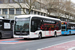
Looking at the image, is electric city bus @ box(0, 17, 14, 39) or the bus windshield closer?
the bus windshield

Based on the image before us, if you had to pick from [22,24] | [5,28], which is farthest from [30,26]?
[5,28]

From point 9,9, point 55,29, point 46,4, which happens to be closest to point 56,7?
point 46,4

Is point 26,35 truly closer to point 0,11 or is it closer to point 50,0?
point 50,0

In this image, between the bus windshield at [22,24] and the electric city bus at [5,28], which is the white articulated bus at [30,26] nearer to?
the bus windshield at [22,24]

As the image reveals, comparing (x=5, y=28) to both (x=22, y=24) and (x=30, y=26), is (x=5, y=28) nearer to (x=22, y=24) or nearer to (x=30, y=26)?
(x=22, y=24)

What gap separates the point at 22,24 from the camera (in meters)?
20.1

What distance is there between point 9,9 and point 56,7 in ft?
43.2

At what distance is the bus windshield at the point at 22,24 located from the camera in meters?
19.9

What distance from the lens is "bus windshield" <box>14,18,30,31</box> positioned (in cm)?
1989

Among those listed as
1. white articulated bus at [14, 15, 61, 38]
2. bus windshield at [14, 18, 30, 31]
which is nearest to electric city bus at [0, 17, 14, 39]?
white articulated bus at [14, 15, 61, 38]

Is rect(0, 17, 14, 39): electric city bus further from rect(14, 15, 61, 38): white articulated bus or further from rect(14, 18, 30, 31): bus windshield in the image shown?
rect(14, 18, 30, 31): bus windshield

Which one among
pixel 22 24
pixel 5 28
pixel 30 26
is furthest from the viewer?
pixel 5 28

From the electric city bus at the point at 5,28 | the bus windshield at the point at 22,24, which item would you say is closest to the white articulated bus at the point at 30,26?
the bus windshield at the point at 22,24

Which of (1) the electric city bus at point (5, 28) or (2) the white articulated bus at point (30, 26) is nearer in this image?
(2) the white articulated bus at point (30, 26)
